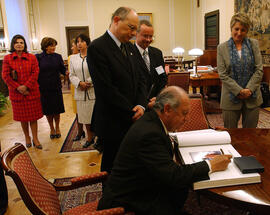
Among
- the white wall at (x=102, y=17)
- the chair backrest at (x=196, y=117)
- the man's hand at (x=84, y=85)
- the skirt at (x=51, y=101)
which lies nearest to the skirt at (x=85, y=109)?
the man's hand at (x=84, y=85)

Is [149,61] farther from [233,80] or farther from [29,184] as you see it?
[29,184]

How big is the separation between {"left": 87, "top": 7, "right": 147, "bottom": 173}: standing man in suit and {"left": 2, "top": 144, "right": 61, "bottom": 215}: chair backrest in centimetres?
76

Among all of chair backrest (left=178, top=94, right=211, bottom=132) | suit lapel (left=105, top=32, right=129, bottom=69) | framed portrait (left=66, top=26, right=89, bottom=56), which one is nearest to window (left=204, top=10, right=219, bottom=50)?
framed portrait (left=66, top=26, right=89, bottom=56)

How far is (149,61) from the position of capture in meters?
2.93

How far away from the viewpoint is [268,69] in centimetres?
484

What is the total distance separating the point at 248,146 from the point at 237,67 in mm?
1200

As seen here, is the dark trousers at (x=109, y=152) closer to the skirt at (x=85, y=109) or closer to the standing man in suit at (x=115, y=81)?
the standing man in suit at (x=115, y=81)

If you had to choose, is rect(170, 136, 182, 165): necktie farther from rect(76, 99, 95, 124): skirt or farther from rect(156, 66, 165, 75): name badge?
rect(76, 99, 95, 124): skirt

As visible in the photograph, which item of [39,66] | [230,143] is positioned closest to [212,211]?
[230,143]

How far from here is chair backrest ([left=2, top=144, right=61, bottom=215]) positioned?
50.4 inches

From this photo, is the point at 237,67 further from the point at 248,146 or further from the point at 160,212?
the point at 160,212

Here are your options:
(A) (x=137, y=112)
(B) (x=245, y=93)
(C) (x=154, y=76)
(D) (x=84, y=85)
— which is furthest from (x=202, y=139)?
(D) (x=84, y=85)

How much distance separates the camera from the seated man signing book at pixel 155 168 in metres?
1.32

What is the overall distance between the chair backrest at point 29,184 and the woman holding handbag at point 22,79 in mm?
2552
